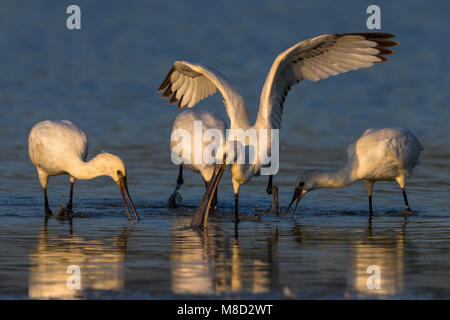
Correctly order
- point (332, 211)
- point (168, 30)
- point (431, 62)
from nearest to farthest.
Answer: point (332, 211), point (431, 62), point (168, 30)

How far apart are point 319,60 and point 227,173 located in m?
3.97

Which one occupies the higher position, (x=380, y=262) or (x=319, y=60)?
(x=319, y=60)

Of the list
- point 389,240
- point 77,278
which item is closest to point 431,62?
point 389,240

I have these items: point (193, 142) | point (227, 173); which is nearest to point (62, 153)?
point (193, 142)

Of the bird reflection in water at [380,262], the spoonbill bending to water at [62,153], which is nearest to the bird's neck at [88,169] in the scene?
the spoonbill bending to water at [62,153]

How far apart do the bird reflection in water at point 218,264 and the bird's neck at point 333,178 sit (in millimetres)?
2522

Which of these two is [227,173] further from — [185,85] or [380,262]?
[380,262]

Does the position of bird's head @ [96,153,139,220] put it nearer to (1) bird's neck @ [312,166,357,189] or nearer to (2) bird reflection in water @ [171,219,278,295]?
(2) bird reflection in water @ [171,219,278,295]

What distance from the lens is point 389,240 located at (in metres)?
10.4

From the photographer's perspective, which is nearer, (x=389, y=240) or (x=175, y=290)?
(x=175, y=290)

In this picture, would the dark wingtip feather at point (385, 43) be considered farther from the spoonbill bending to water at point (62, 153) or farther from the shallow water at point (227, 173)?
the spoonbill bending to water at point (62, 153)

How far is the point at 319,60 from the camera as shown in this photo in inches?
515
